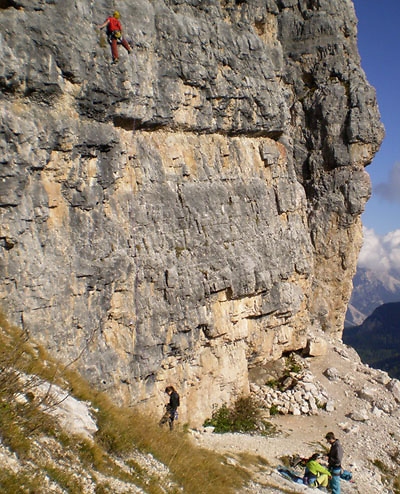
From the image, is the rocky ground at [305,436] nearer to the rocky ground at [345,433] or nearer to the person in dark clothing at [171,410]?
the rocky ground at [345,433]

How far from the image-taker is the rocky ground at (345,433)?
16.7m

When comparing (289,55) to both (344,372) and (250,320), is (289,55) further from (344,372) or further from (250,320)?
(344,372)

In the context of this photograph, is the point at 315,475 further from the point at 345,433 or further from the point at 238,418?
the point at 345,433

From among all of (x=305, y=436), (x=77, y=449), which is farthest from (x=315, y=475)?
(x=77, y=449)

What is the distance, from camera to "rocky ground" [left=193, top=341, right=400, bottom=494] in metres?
16.7

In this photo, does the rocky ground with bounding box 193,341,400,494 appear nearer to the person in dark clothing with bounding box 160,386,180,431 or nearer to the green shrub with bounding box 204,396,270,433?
the green shrub with bounding box 204,396,270,433

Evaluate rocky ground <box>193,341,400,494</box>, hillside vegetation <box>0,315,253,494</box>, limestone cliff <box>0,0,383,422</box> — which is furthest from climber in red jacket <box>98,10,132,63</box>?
rocky ground <box>193,341,400,494</box>

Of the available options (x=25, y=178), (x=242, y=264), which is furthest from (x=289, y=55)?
(x=25, y=178)

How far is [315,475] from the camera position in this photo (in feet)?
48.5

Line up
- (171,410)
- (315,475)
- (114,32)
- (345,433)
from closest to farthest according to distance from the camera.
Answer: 1. (315,475)
2. (114,32)
3. (171,410)
4. (345,433)

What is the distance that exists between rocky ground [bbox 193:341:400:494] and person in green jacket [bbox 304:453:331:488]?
25.6 inches

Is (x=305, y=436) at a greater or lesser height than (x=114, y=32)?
lesser

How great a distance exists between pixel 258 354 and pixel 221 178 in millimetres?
9086

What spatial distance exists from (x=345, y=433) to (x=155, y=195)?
45.2ft
